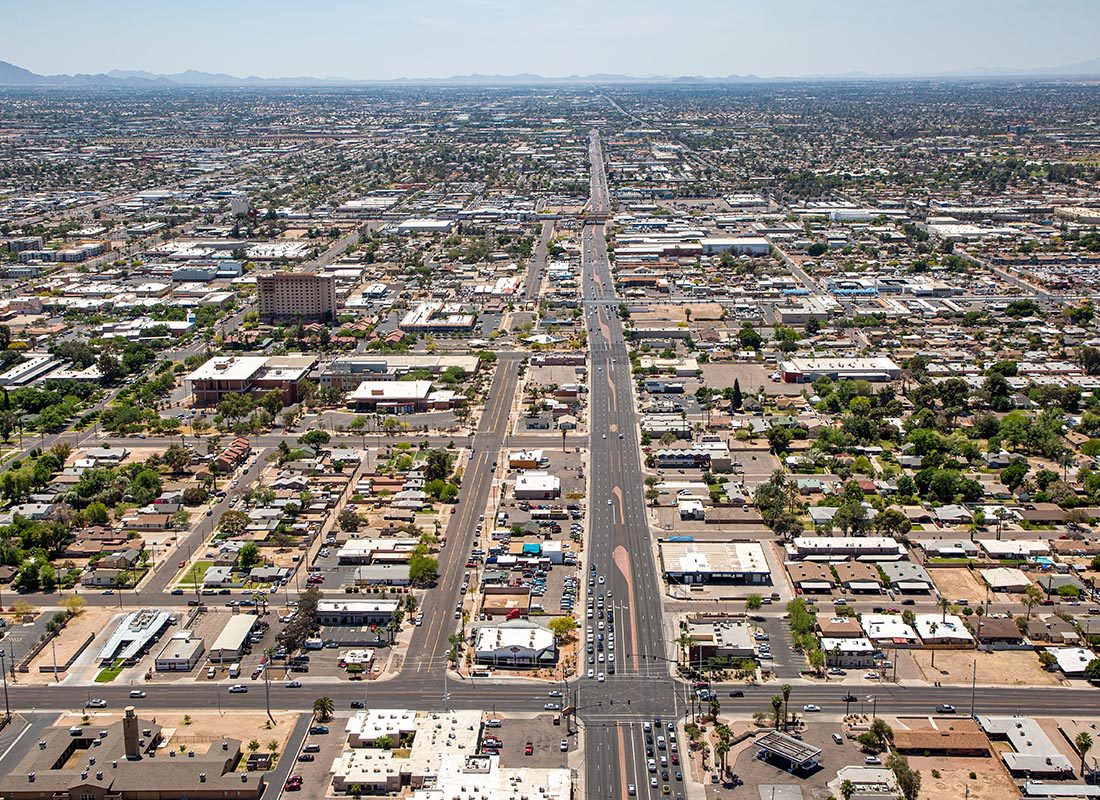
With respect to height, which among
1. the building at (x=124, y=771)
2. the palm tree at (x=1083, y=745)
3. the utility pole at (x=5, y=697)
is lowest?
the utility pole at (x=5, y=697)

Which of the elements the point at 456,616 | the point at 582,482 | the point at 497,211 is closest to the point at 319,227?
the point at 497,211

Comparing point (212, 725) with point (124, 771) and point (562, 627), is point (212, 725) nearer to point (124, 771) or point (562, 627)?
point (124, 771)

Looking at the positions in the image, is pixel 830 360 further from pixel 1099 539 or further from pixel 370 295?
pixel 370 295

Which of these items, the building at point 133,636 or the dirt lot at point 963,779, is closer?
the dirt lot at point 963,779

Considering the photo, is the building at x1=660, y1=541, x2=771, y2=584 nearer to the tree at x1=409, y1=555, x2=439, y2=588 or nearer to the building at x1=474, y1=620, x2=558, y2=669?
the building at x1=474, y1=620, x2=558, y2=669

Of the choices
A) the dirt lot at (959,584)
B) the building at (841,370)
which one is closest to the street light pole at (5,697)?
the dirt lot at (959,584)

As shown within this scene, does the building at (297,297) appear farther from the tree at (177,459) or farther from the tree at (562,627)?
the tree at (562,627)
